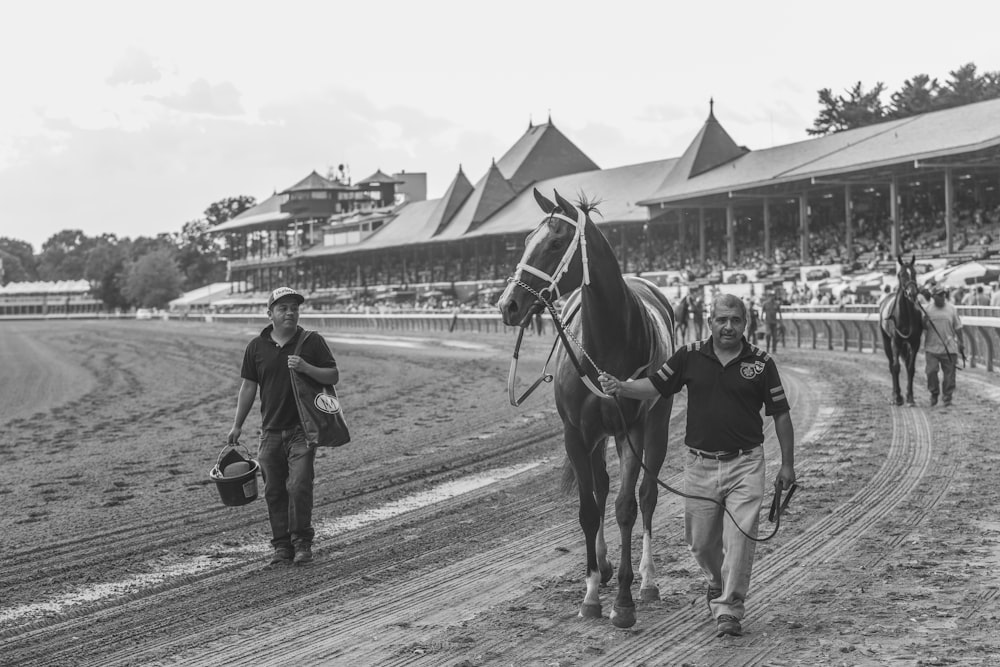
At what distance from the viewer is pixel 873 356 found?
25.9m

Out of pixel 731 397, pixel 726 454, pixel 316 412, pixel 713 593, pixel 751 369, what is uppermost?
pixel 751 369

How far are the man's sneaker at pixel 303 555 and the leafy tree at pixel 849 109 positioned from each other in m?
84.3

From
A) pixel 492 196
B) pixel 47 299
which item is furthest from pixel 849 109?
pixel 47 299

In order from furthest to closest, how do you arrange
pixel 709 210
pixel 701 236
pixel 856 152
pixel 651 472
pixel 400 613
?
pixel 709 210, pixel 701 236, pixel 856 152, pixel 651 472, pixel 400 613

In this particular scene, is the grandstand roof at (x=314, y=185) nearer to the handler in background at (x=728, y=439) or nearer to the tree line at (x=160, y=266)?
the tree line at (x=160, y=266)

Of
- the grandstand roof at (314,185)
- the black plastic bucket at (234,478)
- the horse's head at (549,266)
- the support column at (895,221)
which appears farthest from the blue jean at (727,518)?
the grandstand roof at (314,185)

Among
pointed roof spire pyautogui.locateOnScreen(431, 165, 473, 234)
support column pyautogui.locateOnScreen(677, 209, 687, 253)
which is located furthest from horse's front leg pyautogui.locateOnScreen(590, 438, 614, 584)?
pointed roof spire pyautogui.locateOnScreen(431, 165, 473, 234)

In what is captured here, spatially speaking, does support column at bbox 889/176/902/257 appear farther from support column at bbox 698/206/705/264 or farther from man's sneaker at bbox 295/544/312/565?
man's sneaker at bbox 295/544/312/565

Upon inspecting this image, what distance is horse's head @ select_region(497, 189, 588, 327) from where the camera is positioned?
18.8 feet

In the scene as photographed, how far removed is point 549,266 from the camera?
5.95 meters

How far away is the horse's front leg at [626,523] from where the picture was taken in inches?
222

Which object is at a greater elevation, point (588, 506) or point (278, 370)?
point (278, 370)

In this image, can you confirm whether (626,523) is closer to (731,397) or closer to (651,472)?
(651,472)

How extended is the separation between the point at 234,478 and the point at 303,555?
64cm
